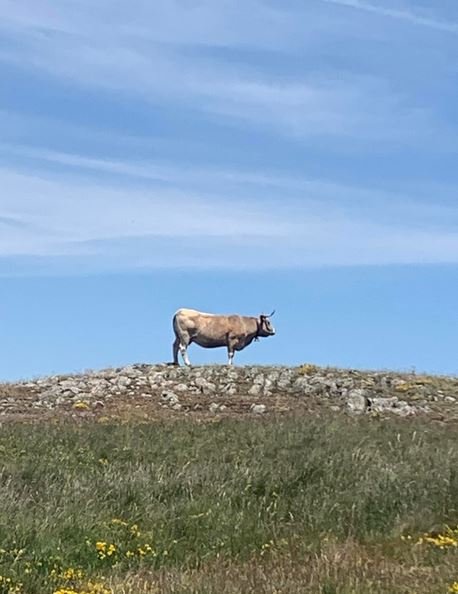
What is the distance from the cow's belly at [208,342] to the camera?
33375mm

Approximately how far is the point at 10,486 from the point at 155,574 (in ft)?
12.5

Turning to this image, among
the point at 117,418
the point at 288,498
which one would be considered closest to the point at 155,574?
the point at 288,498

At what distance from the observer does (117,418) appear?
19.4 metres

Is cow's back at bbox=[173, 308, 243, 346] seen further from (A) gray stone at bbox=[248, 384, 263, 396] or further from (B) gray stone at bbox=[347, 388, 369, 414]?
(B) gray stone at bbox=[347, 388, 369, 414]

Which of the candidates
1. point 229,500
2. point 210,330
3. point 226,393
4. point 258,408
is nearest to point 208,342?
point 210,330

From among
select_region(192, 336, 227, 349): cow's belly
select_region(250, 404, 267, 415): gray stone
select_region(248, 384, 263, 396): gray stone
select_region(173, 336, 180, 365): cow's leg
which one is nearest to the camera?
select_region(250, 404, 267, 415): gray stone

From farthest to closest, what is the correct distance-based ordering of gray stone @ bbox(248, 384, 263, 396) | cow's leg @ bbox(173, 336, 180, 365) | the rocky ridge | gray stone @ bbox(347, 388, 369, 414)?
cow's leg @ bbox(173, 336, 180, 365), gray stone @ bbox(248, 384, 263, 396), the rocky ridge, gray stone @ bbox(347, 388, 369, 414)

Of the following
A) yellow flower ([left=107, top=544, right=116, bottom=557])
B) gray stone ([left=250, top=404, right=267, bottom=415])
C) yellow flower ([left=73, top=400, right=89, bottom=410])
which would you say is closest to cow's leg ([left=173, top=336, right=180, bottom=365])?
yellow flower ([left=73, top=400, right=89, bottom=410])

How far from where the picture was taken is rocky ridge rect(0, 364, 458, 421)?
69.3 ft

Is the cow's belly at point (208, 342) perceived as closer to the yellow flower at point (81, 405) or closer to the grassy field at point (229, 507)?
the yellow flower at point (81, 405)

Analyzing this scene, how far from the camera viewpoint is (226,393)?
23.1 meters

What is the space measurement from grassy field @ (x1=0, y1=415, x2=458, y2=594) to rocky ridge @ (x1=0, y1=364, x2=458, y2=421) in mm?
3529

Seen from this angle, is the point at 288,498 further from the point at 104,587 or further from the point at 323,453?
the point at 104,587

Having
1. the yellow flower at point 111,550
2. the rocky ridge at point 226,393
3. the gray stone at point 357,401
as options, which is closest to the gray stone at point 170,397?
the rocky ridge at point 226,393
